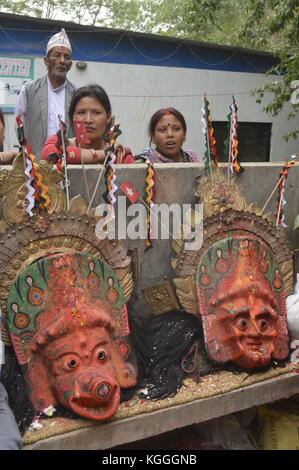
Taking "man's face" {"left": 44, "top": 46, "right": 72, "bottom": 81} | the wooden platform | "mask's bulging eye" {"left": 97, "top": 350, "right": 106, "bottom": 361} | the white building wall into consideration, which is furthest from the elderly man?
the white building wall

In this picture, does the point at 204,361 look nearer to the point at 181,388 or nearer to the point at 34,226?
the point at 181,388

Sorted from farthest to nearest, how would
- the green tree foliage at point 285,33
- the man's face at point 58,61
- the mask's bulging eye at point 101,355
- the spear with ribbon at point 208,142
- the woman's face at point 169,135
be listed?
the green tree foliage at point 285,33
the man's face at point 58,61
the woman's face at point 169,135
the spear with ribbon at point 208,142
the mask's bulging eye at point 101,355

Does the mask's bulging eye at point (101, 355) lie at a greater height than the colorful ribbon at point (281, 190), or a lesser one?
lesser

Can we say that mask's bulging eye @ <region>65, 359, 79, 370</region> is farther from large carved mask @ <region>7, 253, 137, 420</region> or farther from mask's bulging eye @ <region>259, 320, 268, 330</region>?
mask's bulging eye @ <region>259, 320, 268, 330</region>

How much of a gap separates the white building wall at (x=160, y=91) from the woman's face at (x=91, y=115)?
4.97 m

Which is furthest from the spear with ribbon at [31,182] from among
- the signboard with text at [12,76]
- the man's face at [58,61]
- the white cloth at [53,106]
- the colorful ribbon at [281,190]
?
the signboard with text at [12,76]

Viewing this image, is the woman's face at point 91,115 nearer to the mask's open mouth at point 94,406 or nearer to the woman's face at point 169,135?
the woman's face at point 169,135

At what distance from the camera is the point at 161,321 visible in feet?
9.73

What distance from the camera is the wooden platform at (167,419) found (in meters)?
2.24

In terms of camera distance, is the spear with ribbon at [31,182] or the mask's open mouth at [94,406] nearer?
the mask's open mouth at [94,406]

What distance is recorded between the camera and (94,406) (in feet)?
7.47

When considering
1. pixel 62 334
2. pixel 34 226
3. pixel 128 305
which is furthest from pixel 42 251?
pixel 128 305

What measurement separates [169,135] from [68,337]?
152 centimetres

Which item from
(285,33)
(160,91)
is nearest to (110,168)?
(285,33)
